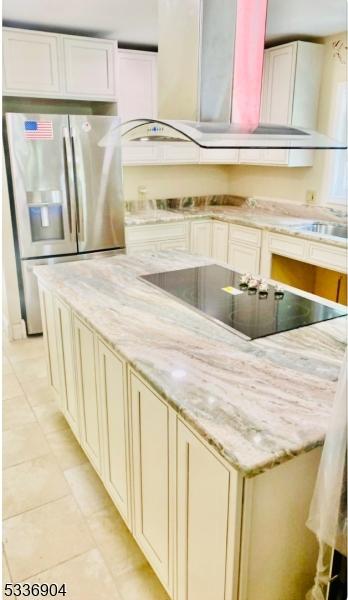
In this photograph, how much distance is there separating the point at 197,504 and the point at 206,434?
261 mm

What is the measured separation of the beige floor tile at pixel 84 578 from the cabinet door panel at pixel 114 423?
0.22 metres

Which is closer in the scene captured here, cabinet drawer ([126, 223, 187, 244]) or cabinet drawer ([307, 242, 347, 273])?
cabinet drawer ([307, 242, 347, 273])

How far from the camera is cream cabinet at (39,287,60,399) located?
2.46 m

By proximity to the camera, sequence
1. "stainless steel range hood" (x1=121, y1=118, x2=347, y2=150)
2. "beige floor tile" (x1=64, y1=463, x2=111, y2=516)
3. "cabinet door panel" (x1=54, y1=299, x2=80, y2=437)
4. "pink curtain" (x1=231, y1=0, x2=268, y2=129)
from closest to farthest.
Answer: "stainless steel range hood" (x1=121, y1=118, x2=347, y2=150), "pink curtain" (x1=231, y1=0, x2=268, y2=129), "beige floor tile" (x1=64, y1=463, x2=111, y2=516), "cabinet door panel" (x1=54, y1=299, x2=80, y2=437)

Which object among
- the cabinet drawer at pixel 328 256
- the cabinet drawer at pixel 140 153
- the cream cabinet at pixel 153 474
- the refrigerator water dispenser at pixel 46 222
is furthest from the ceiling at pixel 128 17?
the cream cabinet at pixel 153 474

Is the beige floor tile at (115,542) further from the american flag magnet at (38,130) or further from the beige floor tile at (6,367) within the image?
the american flag magnet at (38,130)

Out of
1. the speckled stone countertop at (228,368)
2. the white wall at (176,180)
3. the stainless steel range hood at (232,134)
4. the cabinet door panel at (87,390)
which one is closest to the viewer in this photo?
the speckled stone countertop at (228,368)

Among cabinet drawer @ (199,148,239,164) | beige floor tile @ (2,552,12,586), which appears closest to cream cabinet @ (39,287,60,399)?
beige floor tile @ (2,552,12,586)

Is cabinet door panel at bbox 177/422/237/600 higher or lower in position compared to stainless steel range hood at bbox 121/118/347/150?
lower

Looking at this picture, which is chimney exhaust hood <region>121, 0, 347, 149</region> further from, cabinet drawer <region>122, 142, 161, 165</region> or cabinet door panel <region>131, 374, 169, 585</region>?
cabinet drawer <region>122, 142, 161, 165</region>

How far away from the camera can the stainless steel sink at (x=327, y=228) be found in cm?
377

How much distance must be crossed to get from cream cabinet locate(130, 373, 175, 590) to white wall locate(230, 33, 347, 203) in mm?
3103

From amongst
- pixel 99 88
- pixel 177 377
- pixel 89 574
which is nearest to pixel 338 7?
pixel 99 88

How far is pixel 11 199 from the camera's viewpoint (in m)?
3.62
